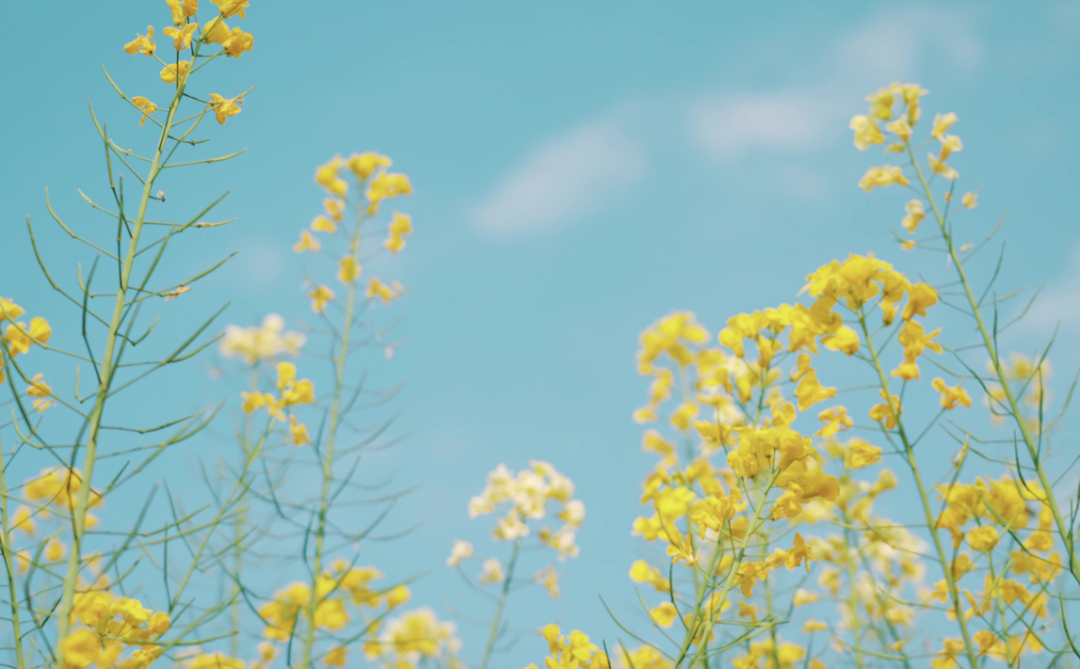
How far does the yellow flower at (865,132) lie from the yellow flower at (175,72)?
226 centimetres

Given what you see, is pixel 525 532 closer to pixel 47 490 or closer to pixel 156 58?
pixel 47 490

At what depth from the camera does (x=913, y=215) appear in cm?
244

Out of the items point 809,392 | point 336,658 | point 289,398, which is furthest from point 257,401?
point 809,392

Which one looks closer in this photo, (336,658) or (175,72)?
(175,72)

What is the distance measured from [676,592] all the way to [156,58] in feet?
5.55

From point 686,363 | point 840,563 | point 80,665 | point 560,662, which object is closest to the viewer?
point 80,665

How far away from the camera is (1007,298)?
198 cm

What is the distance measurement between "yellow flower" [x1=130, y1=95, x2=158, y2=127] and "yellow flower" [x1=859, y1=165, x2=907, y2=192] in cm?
227

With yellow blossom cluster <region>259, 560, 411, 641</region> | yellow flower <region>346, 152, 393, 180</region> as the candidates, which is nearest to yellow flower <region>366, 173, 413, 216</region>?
yellow flower <region>346, 152, 393, 180</region>

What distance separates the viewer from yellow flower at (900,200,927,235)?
2.42 metres

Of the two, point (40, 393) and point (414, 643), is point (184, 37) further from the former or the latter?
point (414, 643)

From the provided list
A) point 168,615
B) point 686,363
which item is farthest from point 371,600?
point 686,363

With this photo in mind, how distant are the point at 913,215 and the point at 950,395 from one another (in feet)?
3.05

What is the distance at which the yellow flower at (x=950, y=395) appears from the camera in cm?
178
